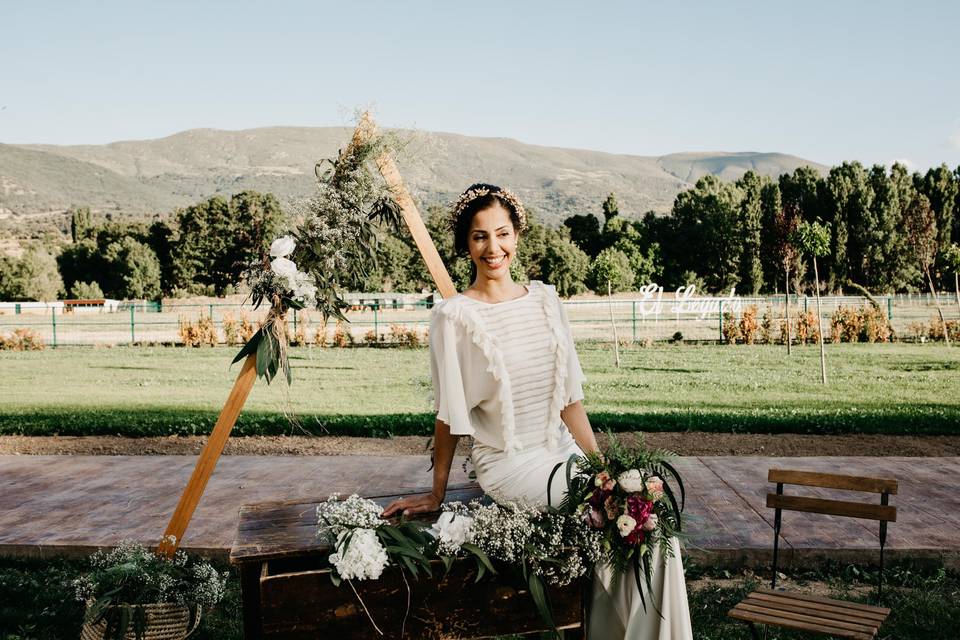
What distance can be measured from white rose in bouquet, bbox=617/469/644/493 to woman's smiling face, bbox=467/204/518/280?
982mm

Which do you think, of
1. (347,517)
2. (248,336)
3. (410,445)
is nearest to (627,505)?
(347,517)

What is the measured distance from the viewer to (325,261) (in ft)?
13.7

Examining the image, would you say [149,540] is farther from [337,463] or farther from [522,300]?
[522,300]

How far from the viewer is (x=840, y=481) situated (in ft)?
12.5

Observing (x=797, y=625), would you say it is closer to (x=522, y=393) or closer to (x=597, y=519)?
(x=597, y=519)

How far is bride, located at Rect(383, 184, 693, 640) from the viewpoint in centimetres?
318

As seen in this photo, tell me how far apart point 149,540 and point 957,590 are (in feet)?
16.1

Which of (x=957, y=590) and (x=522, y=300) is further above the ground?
(x=522, y=300)

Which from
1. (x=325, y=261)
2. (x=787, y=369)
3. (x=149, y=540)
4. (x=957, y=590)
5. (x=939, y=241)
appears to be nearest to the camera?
(x=325, y=261)

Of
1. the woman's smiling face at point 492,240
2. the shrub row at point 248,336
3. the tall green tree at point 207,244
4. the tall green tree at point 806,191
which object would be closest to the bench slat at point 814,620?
the woman's smiling face at point 492,240

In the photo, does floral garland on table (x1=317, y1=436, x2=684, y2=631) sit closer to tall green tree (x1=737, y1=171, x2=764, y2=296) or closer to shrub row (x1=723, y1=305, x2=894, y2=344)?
shrub row (x1=723, y1=305, x2=894, y2=344)

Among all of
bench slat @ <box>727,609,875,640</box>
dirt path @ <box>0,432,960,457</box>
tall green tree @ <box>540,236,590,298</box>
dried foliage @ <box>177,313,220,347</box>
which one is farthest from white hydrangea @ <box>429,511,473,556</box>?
tall green tree @ <box>540,236,590,298</box>

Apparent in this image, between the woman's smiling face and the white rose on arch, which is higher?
the woman's smiling face

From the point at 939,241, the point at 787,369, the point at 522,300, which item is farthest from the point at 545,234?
the point at 522,300
